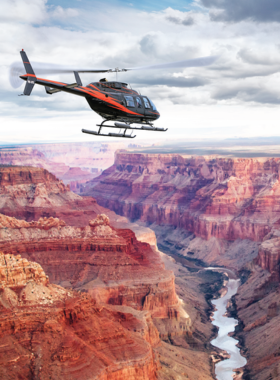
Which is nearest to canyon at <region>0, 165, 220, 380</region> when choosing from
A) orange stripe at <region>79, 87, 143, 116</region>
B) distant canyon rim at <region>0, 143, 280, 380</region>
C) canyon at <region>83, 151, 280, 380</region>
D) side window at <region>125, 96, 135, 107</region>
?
distant canyon rim at <region>0, 143, 280, 380</region>

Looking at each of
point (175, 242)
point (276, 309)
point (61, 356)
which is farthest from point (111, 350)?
point (175, 242)

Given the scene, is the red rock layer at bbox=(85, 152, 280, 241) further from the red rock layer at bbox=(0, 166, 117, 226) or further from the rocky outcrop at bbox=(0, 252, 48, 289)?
the rocky outcrop at bbox=(0, 252, 48, 289)

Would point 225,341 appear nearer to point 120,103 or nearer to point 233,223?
point 120,103

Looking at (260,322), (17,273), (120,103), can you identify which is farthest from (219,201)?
(120,103)

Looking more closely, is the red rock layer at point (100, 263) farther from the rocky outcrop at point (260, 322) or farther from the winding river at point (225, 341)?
the rocky outcrop at point (260, 322)

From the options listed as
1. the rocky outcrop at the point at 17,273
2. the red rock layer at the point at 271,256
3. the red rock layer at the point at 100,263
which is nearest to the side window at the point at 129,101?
the rocky outcrop at the point at 17,273

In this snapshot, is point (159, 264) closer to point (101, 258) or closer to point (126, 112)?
point (101, 258)

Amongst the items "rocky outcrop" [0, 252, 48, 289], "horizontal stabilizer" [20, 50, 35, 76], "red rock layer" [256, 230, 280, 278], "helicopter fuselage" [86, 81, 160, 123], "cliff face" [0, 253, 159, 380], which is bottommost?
"red rock layer" [256, 230, 280, 278]
